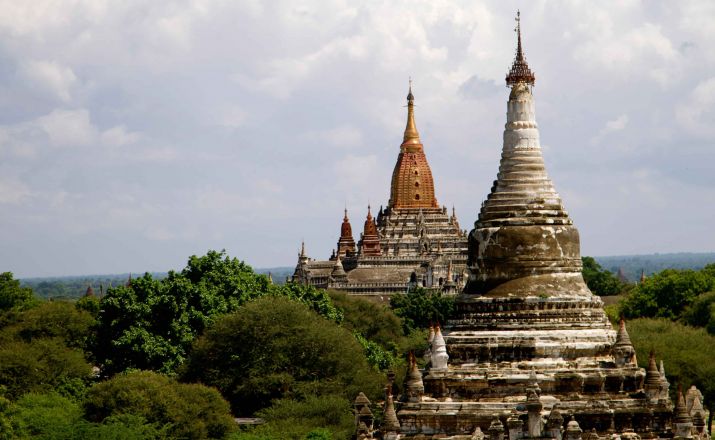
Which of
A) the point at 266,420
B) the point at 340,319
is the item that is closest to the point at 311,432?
the point at 266,420

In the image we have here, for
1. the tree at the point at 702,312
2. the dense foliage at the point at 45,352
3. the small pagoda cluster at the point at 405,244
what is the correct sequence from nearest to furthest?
the dense foliage at the point at 45,352 → the tree at the point at 702,312 → the small pagoda cluster at the point at 405,244

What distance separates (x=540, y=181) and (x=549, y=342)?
471cm

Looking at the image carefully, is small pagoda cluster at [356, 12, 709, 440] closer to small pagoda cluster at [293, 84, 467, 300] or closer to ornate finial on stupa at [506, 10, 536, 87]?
ornate finial on stupa at [506, 10, 536, 87]

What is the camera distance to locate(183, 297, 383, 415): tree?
58.8 metres

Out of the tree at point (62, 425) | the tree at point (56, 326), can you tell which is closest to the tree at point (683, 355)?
the tree at point (62, 425)

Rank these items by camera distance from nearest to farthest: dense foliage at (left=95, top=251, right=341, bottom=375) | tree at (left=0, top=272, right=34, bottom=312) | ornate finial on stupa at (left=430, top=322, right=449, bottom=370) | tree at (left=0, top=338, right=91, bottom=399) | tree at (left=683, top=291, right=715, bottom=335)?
ornate finial on stupa at (left=430, top=322, right=449, bottom=370), tree at (left=0, top=338, right=91, bottom=399), dense foliage at (left=95, top=251, right=341, bottom=375), tree at (left=683, top=291, right=715, bottom=335), tree at (left=0, top=272, right=34, bottom=312)

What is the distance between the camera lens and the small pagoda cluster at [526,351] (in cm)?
4097

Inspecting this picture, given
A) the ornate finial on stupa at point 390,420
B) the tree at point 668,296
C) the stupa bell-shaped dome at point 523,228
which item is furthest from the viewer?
the tree at point 668,296

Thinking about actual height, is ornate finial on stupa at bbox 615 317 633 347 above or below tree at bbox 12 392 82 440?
above

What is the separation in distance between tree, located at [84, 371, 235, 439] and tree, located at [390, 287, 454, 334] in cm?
4867

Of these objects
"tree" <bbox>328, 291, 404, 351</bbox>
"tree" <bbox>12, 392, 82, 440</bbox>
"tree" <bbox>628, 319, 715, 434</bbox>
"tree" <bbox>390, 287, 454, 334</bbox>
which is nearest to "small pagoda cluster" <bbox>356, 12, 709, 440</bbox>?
"tree" <bbox>12, 392, 82, 440</bbox>

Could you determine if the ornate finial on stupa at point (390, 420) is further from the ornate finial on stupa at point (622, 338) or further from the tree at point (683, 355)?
the tree at point (683, 355)

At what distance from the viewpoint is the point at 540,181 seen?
44875mm

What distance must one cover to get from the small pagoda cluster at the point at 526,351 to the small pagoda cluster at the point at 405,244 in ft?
302
